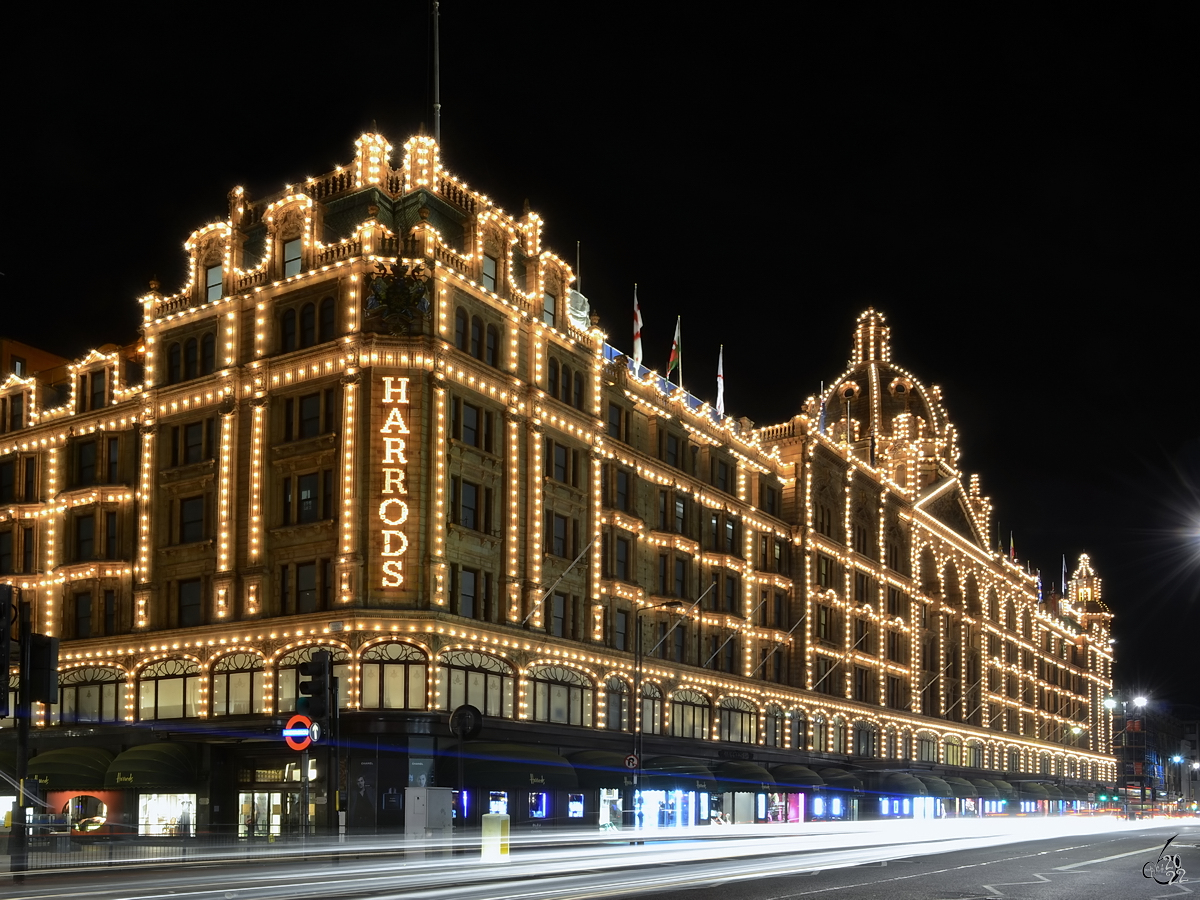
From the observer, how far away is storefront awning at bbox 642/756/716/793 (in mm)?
62125

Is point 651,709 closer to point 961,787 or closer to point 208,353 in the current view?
point 208,353

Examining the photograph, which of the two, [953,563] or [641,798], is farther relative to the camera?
[953,563]

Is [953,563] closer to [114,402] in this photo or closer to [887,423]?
[887,423]

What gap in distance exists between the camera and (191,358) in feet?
197

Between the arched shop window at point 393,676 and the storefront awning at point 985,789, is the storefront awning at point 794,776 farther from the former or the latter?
the storefront awning at point 985,789

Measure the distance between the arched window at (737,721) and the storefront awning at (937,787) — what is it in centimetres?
1887

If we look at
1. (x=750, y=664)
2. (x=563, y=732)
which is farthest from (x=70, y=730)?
(x=750, y=664)

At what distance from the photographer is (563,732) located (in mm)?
58281

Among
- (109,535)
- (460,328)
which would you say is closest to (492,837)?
(460,328)

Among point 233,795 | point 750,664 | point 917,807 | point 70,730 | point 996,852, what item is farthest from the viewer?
point 917,807

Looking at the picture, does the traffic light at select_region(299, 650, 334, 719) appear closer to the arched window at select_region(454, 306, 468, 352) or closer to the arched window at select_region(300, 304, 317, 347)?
the arched window at select_region(454, 306, 468, 352)

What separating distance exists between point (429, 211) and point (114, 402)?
1730cm

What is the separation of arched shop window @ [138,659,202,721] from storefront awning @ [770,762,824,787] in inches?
1200

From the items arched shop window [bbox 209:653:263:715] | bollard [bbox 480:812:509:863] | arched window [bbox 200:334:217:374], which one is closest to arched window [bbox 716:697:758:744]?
arched shop window [bbox 209:653:263:715]
